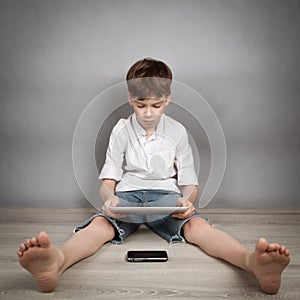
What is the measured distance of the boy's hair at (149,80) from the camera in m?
1.78

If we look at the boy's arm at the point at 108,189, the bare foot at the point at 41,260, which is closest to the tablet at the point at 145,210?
the boy's arm at the point at 108,189

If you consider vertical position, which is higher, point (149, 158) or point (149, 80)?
point (149, 80)

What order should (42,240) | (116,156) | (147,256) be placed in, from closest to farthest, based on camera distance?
(42,240) → (147,256) → (116,156)

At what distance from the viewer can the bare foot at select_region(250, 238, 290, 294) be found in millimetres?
1142

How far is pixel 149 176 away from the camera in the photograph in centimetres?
185

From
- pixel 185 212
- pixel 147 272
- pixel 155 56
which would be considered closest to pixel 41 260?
pixel 147 272

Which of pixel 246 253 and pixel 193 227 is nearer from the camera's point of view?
pixel 246 253

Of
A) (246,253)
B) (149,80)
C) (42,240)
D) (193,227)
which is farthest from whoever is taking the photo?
(149,80)

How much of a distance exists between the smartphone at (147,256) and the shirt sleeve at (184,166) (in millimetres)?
402

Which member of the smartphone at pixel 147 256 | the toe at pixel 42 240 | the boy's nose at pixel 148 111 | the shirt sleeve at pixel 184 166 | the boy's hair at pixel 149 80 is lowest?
the smartphone at pixel 147 256

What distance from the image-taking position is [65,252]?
1.36 metres

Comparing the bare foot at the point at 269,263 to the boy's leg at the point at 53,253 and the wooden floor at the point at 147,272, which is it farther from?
the boy's leg at the point at 53,253

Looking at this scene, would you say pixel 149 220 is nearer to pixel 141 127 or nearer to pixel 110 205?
pixel 110 205

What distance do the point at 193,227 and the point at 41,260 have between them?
64 centimetres
